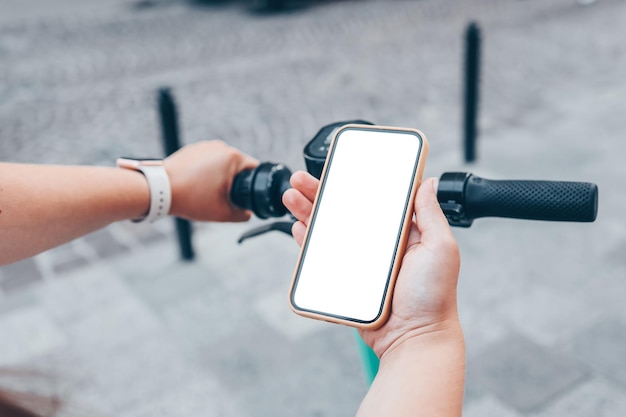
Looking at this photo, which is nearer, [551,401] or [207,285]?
[551,401]

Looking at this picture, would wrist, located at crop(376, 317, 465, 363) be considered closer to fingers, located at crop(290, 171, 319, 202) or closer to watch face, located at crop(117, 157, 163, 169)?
fingers, located at crop(290, 171, 319, 202)

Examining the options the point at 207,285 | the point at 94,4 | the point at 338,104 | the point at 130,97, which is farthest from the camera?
the point at 94,4

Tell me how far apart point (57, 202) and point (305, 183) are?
68 centimetres

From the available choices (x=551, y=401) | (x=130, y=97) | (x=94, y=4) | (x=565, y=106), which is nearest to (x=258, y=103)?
(x=130, y=97)

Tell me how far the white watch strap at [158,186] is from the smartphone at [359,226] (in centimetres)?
61

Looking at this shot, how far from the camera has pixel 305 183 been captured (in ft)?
4.66

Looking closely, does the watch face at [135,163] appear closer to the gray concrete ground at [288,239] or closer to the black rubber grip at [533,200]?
the gray concrete ground at [288,239]

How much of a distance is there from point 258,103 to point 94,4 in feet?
27.8

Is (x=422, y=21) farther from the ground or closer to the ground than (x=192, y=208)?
closer to the ground

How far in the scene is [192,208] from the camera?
1.81 metres

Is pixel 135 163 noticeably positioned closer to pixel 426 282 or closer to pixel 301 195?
pixel 301 195

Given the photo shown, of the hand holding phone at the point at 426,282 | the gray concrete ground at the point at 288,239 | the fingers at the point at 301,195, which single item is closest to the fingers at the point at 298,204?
the fingers at the point at 301,195

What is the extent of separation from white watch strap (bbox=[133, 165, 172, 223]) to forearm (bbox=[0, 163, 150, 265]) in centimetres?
2

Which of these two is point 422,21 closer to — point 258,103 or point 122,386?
point 258,103
